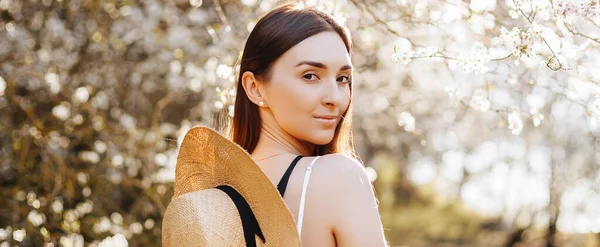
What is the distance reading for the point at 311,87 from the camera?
183cm

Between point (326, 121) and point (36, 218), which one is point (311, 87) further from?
point (36, 218)

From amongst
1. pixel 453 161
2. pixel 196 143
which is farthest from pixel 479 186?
pixel 196 143

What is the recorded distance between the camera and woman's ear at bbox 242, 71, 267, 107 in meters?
1.93

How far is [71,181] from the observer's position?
15.3 ft

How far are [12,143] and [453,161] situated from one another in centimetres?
1000

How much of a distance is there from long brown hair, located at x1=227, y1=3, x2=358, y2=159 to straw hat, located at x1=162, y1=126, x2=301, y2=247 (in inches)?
5.6

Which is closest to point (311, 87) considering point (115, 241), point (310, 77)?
point (310, 77)

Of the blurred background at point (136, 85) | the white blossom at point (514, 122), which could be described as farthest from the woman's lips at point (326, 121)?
the white blossom at point (514, 122)

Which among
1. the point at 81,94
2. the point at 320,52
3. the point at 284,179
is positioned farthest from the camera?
the point at 81,94

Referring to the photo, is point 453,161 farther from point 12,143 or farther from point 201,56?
point 12,143

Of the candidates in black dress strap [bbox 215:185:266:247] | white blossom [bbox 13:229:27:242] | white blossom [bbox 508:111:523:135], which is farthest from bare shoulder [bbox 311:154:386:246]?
white blossom [bbox 13:229:27:242]

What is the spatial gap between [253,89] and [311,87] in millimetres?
180

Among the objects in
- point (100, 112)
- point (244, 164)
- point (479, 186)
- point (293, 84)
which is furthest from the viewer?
point (479, 186)

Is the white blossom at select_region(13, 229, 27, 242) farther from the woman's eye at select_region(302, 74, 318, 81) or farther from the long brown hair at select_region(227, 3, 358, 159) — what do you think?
the woman's eye at select_region(302, 74, 318, 81)
